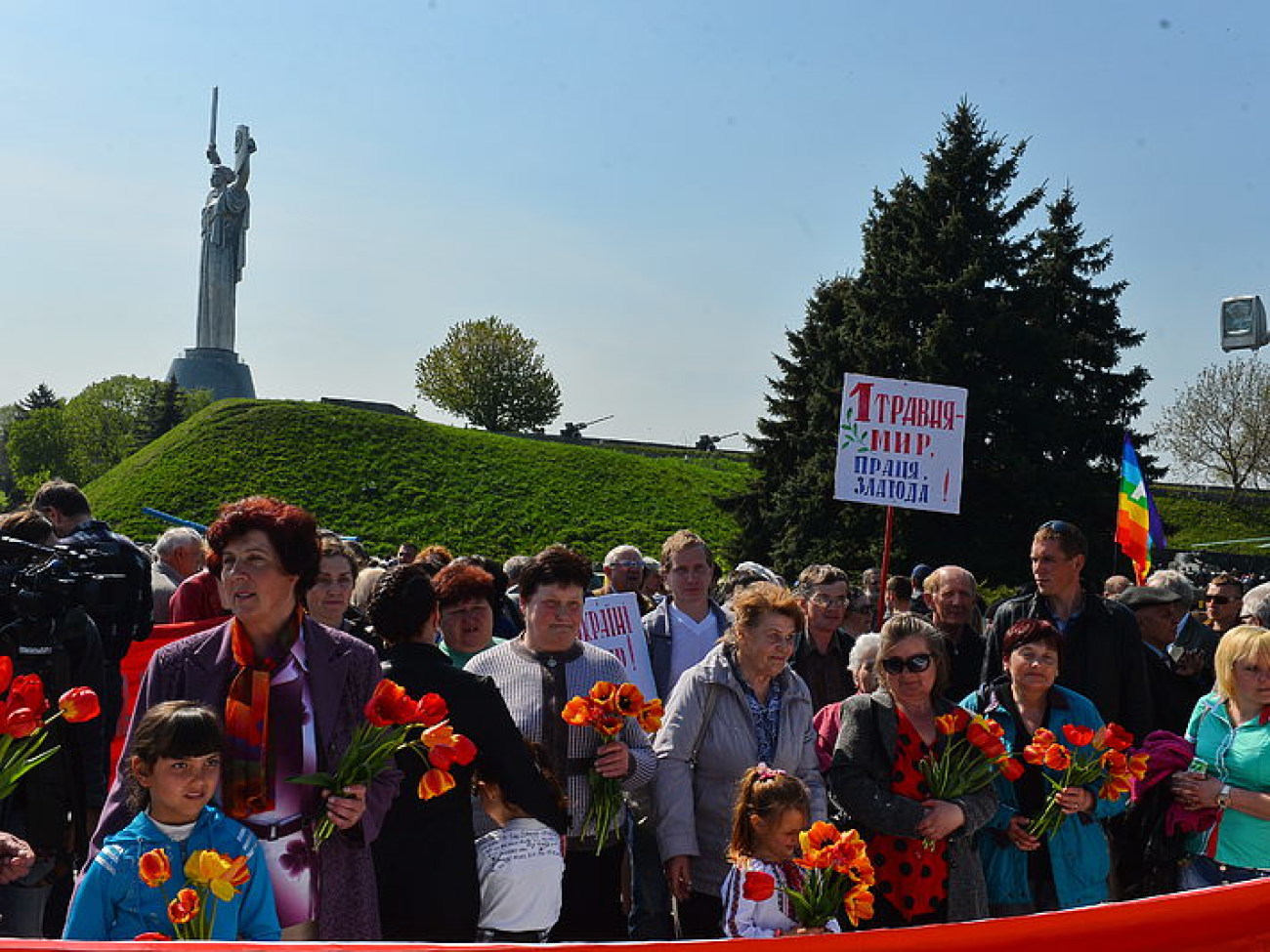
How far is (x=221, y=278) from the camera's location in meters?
70.4

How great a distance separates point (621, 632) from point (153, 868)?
4101 mm

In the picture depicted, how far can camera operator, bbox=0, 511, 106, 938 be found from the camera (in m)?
5.26

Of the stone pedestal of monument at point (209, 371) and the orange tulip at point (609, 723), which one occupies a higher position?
the stone pedestal of monument at point (209, 371)

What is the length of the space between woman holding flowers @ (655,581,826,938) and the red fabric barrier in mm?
2153

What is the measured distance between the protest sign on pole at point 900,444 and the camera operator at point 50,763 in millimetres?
7082

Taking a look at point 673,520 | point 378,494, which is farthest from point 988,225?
point 378,494

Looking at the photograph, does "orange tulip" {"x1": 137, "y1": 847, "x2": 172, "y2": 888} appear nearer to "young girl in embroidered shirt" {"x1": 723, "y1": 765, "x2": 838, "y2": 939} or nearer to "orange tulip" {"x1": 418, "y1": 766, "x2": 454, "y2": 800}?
"orange tulip" {"x1": 418, "y1": 766, "x2": 454, "y2": 800}

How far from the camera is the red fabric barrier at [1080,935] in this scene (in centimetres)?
294

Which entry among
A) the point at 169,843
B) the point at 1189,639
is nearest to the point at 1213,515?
A: the point at 1189,639

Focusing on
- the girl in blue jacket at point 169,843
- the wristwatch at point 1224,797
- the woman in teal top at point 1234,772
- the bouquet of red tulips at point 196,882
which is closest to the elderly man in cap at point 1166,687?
the woman in teal top at point 1234,772

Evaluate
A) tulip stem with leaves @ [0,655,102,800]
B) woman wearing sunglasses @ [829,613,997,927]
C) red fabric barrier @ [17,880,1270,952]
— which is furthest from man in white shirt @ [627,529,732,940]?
red fabric barrier @ [17,880,1270,952]

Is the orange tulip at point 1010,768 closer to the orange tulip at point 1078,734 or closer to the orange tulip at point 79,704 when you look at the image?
the orange tulip at point 1078,734

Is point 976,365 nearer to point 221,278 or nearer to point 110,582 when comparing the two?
point 110,582

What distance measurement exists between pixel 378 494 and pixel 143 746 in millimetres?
45447
